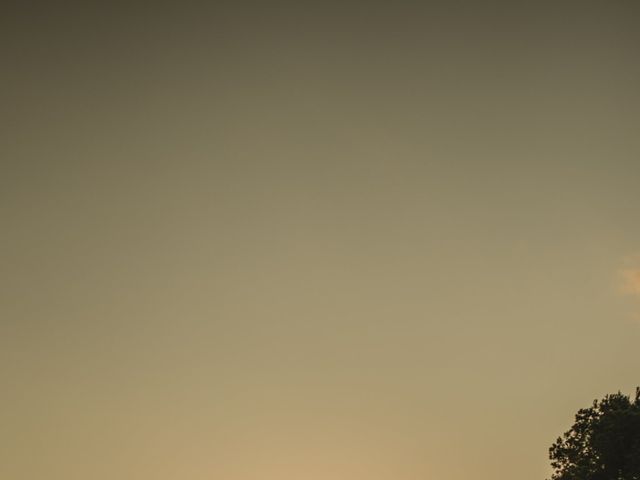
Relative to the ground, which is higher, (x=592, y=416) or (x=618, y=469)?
(x=592, y=416)

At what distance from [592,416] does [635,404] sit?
3.52 meters

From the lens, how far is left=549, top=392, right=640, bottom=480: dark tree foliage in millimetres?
42688

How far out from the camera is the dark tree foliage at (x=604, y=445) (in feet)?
140

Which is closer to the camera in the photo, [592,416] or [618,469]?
[618,469]

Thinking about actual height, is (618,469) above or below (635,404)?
below

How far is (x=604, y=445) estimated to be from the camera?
144 feet

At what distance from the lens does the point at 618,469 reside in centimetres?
4284

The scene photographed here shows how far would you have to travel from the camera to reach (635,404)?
146 feet

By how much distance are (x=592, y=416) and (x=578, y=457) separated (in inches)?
134

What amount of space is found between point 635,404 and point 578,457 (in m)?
5.95

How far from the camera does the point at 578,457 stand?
45.9m

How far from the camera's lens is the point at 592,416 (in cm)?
4688

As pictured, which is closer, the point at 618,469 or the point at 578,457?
the point at 618,469
